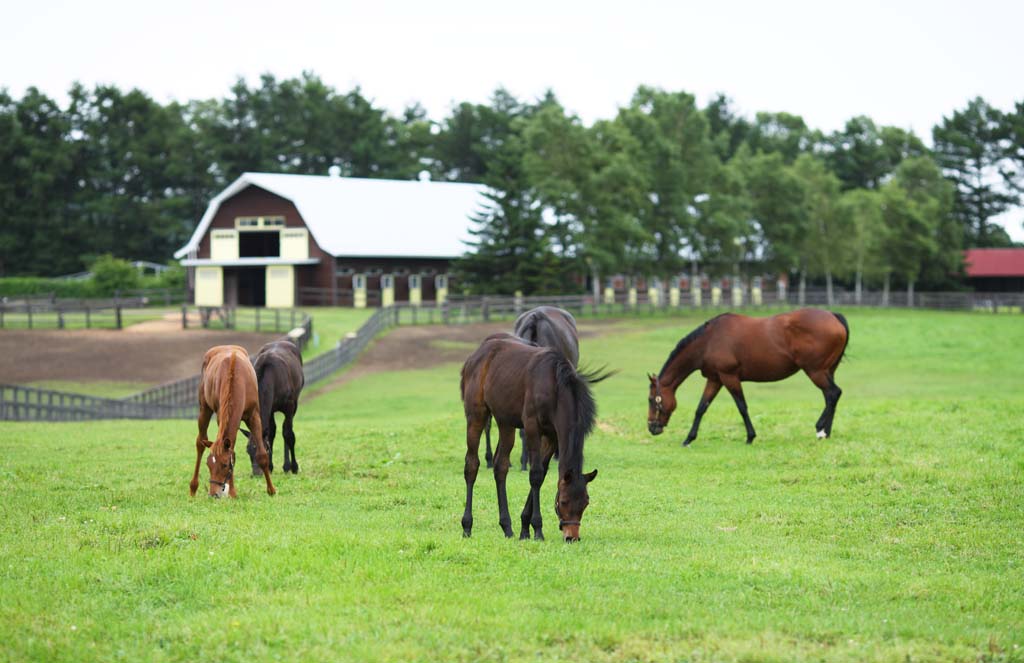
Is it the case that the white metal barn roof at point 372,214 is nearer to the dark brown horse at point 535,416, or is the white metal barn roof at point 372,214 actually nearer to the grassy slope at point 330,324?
the grassy slope at point 330,324

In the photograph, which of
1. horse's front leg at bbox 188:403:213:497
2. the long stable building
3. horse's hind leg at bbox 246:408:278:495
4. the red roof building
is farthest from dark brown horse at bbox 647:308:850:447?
the red roof building

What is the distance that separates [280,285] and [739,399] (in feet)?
154

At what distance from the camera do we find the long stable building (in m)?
59.2

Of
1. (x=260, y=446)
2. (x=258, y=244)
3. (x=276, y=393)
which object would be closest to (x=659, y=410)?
(x=276, y=393)

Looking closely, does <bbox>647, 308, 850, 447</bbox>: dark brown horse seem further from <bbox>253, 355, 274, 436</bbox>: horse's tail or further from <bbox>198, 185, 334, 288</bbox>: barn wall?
<bbox>198, 185, 334, 288</bbox>: barn wall

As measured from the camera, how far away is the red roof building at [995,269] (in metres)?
82.8

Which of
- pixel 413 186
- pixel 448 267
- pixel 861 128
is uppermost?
pixel 861 128

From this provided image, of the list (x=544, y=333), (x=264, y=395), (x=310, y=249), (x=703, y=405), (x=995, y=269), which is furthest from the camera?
(x=995, y=269)

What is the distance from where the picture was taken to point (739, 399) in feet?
52.5

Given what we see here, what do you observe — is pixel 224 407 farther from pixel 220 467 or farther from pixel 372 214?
pixel 372 214

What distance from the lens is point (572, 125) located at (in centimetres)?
6225

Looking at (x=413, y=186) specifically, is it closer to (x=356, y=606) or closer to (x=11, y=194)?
(x=11, y=194)

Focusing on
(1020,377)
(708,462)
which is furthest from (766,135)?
(708,462)

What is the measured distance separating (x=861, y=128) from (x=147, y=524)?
341ft
